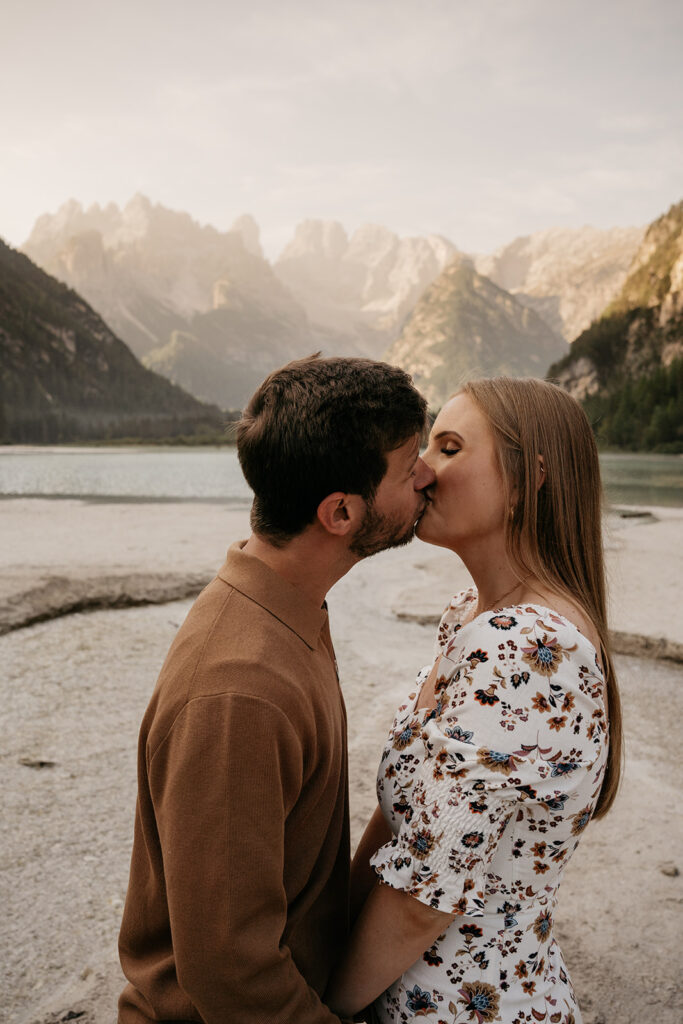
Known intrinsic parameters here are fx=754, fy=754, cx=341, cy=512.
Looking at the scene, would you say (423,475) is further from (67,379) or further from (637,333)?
(67,379)

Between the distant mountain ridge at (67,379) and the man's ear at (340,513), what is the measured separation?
130 meters

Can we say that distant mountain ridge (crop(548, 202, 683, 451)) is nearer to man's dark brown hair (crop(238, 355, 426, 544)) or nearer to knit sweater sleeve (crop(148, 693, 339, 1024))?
man's dark brown hair (crop(238, 355, 426, 544))

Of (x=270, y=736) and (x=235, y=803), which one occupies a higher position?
(x=270, y=736)

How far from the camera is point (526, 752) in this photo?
143 cm

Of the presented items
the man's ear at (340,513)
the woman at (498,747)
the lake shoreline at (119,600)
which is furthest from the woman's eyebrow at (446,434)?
the lake shoreline at (119,600)

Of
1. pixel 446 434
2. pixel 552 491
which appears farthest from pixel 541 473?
pixel 446 434

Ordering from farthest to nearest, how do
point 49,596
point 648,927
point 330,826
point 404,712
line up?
point 49,596, point 648,927, point 404,712, point 330,826

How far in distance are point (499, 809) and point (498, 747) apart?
0.13 meters

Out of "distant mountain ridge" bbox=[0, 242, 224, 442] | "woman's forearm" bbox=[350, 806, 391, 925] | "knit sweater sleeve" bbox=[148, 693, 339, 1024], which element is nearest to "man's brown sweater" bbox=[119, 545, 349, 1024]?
"knit sweater sleeve" bbox=[148, 693, 339, 1024]

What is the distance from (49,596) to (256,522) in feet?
23.0

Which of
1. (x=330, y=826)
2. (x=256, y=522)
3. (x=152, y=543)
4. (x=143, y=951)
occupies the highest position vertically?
(x=256, y=522)

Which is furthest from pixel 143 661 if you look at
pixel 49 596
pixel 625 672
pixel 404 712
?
pixel 404 712

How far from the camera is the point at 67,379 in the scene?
153m

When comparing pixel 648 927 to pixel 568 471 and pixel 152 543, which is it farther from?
pixel 152 543
